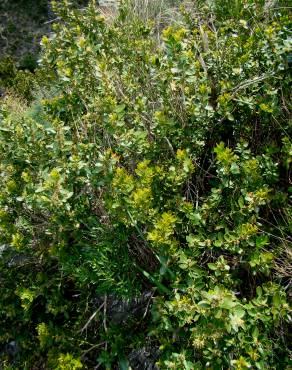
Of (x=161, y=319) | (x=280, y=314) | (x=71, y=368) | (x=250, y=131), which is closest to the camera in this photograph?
(x=280, y=314)

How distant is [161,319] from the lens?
1.64 m

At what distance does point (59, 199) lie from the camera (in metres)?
1.67

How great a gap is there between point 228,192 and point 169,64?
0.59m

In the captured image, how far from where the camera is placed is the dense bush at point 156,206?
61.8 inches

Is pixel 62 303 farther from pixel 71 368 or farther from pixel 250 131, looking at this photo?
pixel 250 131

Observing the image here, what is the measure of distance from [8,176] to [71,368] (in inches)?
37.5

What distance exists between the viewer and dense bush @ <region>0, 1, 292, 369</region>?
157 centimetres

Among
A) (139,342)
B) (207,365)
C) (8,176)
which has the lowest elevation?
(139,342)

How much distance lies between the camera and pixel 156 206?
5.75 feet

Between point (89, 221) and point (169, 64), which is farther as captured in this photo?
point (89, 221)

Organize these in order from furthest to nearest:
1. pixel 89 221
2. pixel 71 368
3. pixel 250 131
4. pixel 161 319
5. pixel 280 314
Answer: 1. pixel 250 131
2. pixel 89 221
3. pixel 71 368
4. pixel 161 319
5. pixel 280 314

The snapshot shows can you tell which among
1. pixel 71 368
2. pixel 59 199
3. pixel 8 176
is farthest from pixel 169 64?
pixel 71 368

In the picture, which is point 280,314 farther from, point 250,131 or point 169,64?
point 169,64

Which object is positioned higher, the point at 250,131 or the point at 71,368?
the point at 250,131
